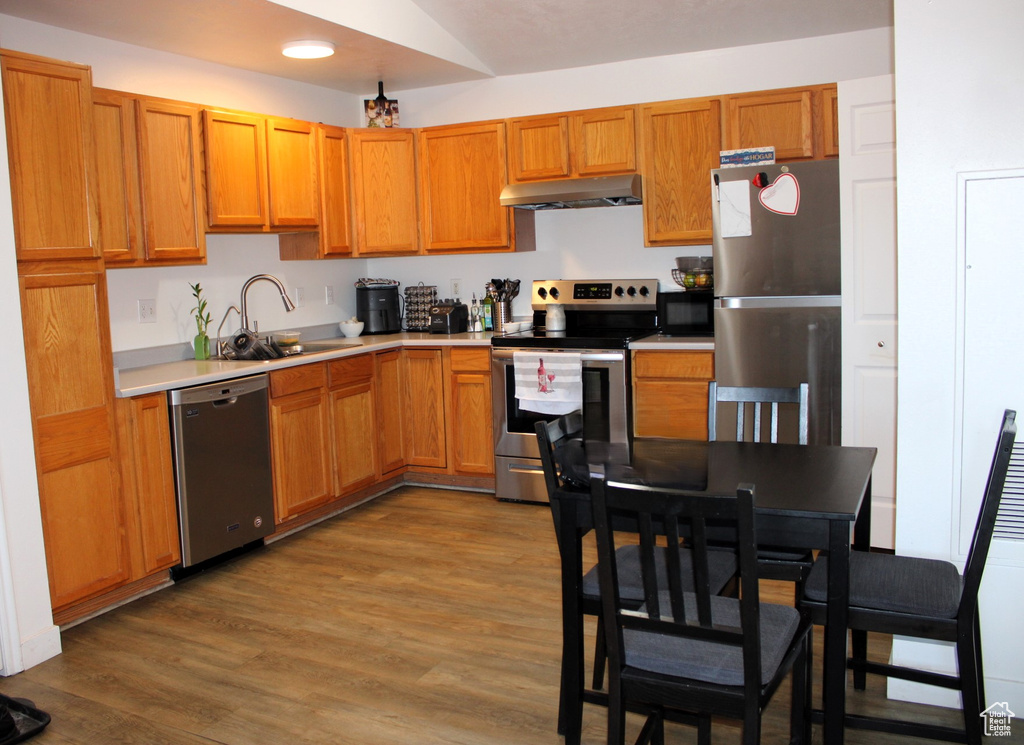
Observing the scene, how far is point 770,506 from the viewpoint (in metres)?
1.93

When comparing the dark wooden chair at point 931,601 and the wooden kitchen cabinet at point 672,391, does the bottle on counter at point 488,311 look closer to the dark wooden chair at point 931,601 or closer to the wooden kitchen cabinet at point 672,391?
the wooden kitchen cabinet at point 672,391

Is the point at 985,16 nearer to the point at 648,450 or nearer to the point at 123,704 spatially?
the point at 648,450

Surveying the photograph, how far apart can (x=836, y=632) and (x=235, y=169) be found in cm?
349

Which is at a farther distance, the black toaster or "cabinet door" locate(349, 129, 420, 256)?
the black toaster

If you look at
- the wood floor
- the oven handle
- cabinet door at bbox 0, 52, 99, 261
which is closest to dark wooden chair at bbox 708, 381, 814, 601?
the wood floor

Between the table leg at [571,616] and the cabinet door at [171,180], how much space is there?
8.54 feet

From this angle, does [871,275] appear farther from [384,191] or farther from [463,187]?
[384,191]

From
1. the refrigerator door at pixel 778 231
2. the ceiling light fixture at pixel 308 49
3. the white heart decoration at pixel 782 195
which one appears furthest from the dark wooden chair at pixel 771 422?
the ceiling light fixture at pixel 308 49

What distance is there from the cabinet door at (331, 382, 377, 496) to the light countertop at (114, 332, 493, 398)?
0.24m

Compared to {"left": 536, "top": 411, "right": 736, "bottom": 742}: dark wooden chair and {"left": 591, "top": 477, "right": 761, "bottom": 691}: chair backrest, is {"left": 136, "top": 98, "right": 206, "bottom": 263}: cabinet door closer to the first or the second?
{"left": 536, "top": 411, "right": 736, "bottom": 742}: dark wooden chair

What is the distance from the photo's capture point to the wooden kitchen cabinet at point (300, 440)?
411 centimetres

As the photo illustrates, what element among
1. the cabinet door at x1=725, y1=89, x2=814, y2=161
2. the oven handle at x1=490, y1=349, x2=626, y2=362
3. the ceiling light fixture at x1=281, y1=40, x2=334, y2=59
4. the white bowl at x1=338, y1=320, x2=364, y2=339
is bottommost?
the oven handle at x1=490, y1=349, x2=626, y2=362

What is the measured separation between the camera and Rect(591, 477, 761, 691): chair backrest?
5.38 ft

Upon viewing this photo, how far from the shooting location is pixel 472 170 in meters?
5.00
